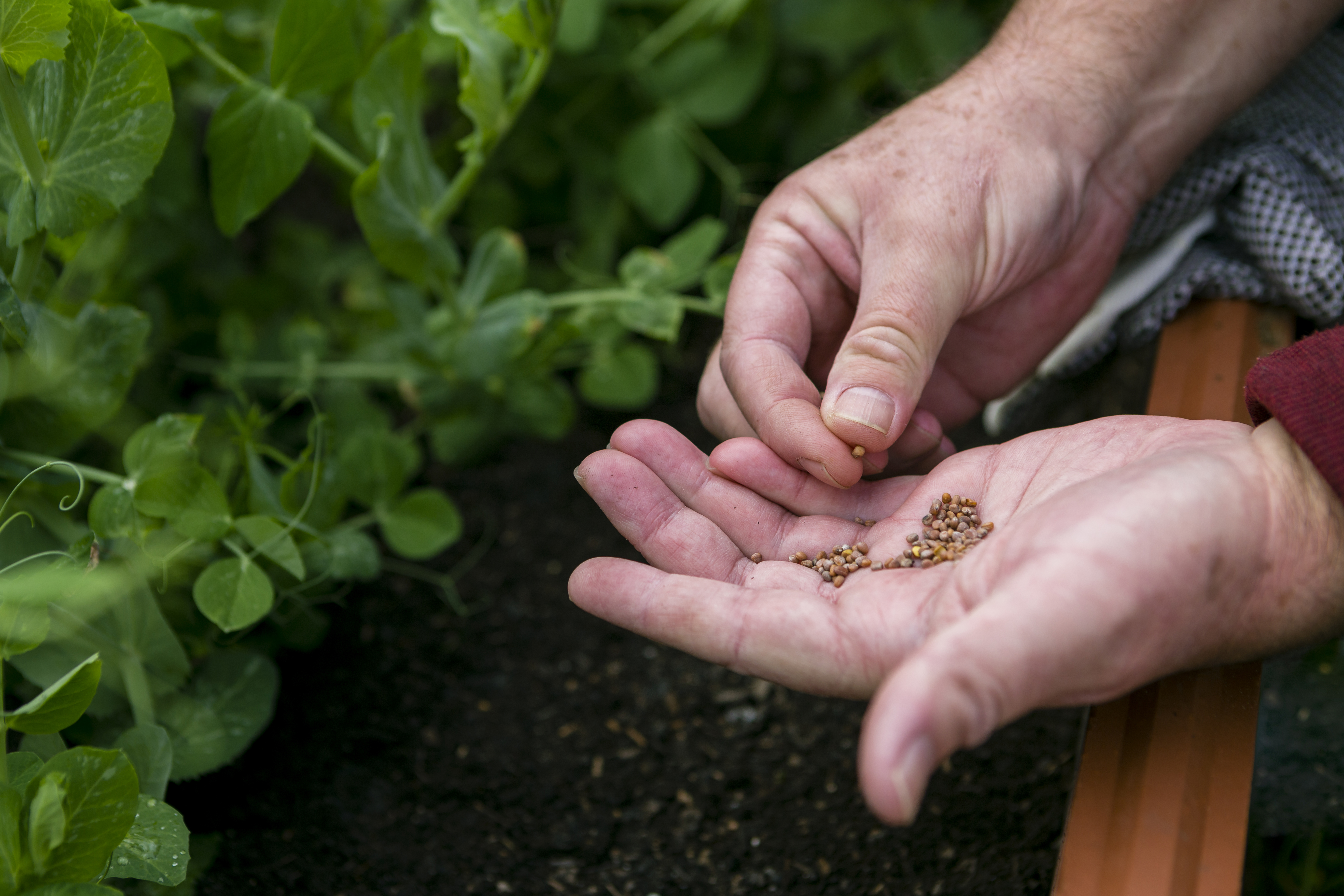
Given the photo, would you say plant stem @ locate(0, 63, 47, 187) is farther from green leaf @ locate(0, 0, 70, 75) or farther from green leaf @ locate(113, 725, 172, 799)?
green leaf @ locate(113, 725, 172, 799)

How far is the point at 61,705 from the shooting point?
886 mm

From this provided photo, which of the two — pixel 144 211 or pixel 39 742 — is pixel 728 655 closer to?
pixel 39 742

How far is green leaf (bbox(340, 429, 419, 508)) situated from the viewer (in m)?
1.38

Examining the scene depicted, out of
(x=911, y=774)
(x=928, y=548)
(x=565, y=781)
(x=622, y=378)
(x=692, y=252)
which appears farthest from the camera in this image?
(x=622, y=378)

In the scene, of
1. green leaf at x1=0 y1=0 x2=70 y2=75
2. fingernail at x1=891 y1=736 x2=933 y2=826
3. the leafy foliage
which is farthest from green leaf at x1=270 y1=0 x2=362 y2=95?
fingernail at x1=891 y1=736 x2=933 y2=826

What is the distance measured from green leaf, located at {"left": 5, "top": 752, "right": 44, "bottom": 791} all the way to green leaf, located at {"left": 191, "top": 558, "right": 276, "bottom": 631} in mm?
204

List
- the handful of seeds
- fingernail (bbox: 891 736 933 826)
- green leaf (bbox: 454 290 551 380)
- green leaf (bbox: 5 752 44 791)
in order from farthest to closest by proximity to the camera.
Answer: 1. green leaf (bbox: 454 290 551 380)
2. the handful of seeds
3. green leaf (bbox: 5 752 44 791)
4. fingernail (bbox: 891 736 933 826)

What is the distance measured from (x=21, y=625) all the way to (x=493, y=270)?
2.79 ft

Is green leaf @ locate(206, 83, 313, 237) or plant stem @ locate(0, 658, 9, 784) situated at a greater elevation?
green leaf @ locate(206, 83, 313, 237)

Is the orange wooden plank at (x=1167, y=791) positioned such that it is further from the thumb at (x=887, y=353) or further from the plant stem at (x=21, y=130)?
the plant stem at (x=21, y=130)

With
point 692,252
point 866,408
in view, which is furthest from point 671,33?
point 866,408

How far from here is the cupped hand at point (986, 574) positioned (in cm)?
73

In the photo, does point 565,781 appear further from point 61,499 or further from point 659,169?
point 659,169

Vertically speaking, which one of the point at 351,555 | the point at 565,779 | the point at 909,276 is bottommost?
the point at 565,779
